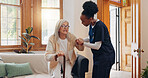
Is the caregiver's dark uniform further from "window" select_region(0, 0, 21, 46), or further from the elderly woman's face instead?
"window" select_region(0, 0, 21, 46)

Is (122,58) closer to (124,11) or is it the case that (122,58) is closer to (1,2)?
(124,11)

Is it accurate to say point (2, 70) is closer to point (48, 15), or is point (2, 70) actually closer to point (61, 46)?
point (61, 46)

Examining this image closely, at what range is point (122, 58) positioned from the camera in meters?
6.59

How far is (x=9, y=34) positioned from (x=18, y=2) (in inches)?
35.2

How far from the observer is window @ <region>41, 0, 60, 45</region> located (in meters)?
5.42

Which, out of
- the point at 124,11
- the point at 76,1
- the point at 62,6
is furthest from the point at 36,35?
the point at 124,11

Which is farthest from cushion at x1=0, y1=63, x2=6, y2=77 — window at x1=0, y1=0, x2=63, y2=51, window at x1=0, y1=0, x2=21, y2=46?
window at x1=0, y1=0, x2=21, y2=46

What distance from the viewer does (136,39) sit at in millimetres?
2947

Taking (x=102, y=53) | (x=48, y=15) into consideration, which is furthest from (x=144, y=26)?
(x=48, y=15)

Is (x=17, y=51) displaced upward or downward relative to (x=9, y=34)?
downward

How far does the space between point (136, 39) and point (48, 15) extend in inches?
122

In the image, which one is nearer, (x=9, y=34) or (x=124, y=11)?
(x=9, y=34)

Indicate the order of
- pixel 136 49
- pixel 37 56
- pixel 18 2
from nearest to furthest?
pixel 136 49
pixel 37 56
pixel 18 2

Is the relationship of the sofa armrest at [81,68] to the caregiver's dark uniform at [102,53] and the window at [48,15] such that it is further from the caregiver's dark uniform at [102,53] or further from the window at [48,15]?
the window at [48,15]
